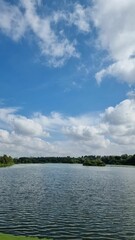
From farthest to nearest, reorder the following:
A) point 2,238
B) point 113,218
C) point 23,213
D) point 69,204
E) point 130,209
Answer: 1. point 69,204
2. point 130,209
3. point 23,213
4. point 113,218
5. point 2,238

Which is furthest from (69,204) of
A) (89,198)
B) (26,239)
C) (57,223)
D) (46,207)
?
(26,239)

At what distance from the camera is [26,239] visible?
2556 cm

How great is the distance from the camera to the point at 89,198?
197ft

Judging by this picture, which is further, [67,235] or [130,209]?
[130,209]

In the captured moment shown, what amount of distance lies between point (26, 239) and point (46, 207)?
2483 cm

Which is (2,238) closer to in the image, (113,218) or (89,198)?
(113,218)

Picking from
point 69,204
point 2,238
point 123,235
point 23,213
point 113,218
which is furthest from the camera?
point 69,204

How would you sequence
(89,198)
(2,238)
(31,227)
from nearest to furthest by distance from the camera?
(2,238) → (31,227) → (89,198)

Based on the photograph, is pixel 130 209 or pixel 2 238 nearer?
pixel 2 238

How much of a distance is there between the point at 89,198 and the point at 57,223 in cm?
2107

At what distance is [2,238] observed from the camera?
25125mm

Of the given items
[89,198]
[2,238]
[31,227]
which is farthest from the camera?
[89,198]

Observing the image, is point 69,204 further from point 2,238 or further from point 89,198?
point 2,238

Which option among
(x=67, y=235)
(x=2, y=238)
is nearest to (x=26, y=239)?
(x=2, y=238)
